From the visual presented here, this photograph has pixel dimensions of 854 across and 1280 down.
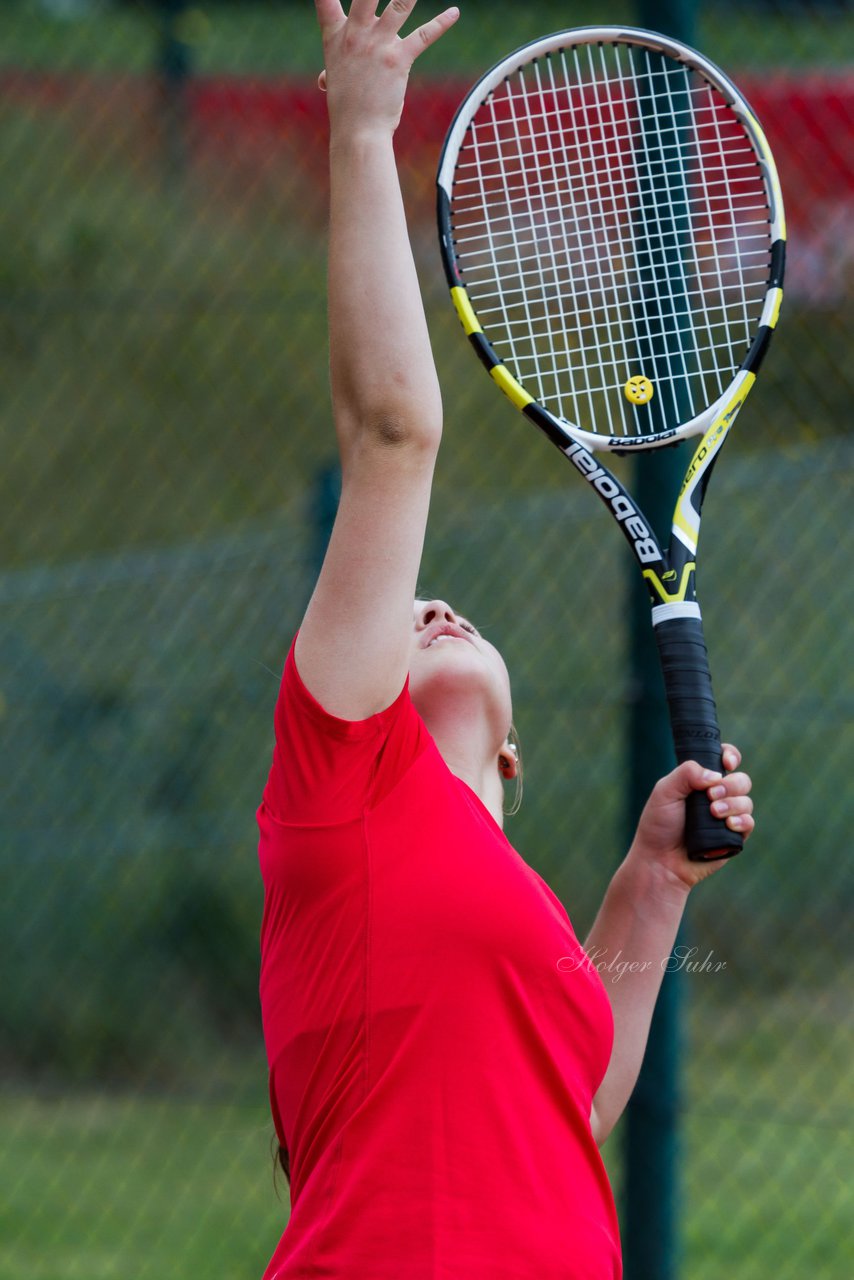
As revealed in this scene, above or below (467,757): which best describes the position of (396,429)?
above

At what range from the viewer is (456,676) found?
66.9 inches

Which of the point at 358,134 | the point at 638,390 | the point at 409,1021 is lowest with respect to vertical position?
the point at 409,1021

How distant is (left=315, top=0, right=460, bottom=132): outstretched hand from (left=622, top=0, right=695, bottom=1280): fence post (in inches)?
48.7

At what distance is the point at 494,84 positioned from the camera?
1987mm

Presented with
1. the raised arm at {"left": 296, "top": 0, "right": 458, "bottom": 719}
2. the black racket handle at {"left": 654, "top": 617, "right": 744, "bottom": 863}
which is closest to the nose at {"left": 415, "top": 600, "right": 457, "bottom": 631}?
the black racket handle at {"left": 654, "top": 617, "right": 744, "bottom": 863}

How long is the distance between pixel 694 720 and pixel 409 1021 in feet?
1.82

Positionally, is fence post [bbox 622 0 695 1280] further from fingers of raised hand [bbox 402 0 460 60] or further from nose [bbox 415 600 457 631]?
fingers of raised hand [bbox 402 0 460 60]

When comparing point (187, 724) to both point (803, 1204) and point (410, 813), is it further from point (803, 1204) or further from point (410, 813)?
point (410, 813)

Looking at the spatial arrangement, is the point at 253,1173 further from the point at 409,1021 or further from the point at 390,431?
the point at 390,431

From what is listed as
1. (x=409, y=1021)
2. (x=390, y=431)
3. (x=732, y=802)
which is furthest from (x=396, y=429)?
(x=732, y=802)

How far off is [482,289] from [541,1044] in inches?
114

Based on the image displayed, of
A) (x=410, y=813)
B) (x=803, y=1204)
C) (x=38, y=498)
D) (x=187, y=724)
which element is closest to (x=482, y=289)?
(x=187, y=724)

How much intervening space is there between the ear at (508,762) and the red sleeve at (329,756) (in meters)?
0.41

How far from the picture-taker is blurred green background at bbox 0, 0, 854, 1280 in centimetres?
377
